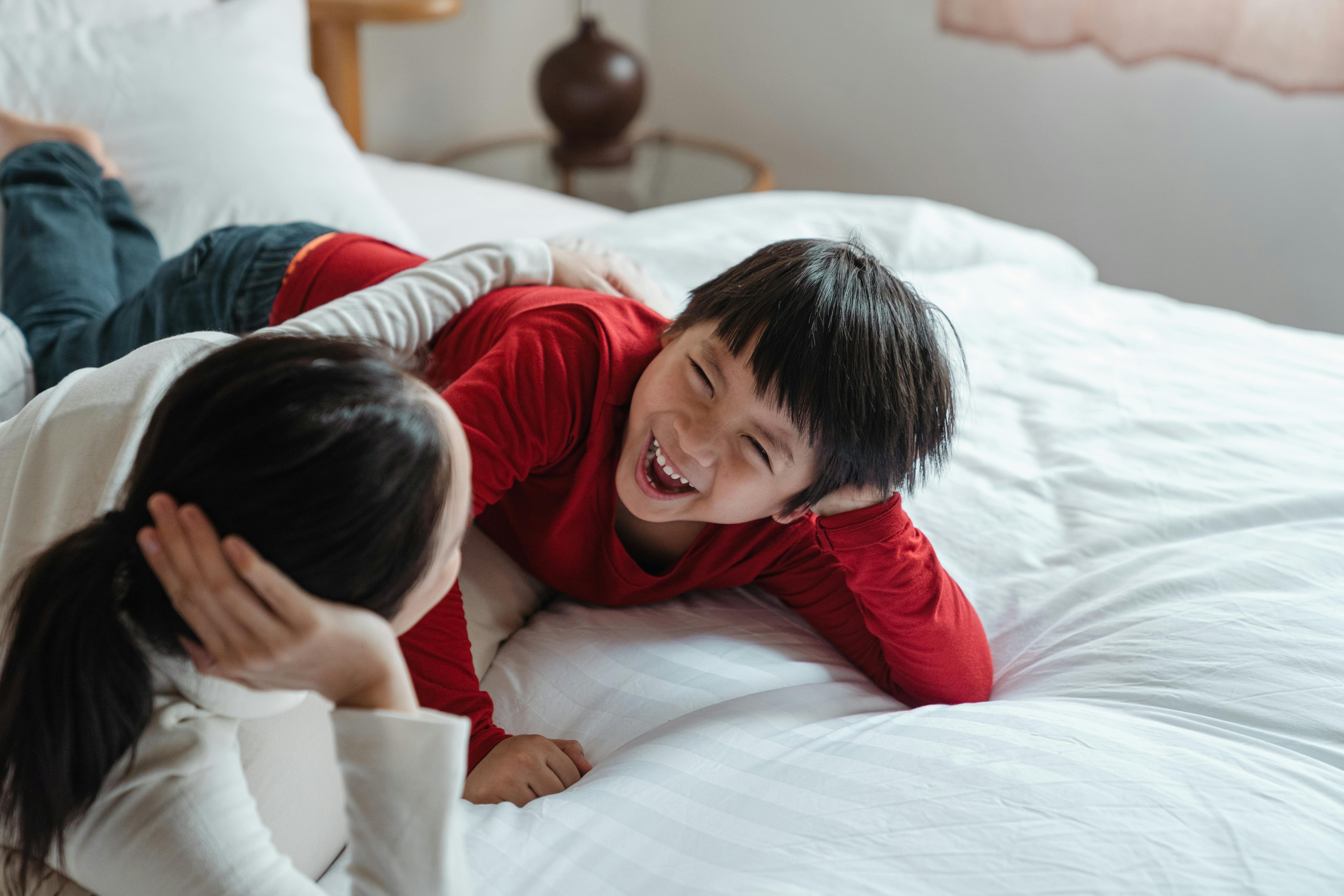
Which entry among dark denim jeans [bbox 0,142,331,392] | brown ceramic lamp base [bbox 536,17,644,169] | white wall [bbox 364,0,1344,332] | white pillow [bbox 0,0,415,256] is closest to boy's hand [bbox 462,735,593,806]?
dark denim jeans [bbox 0,142,331,392]

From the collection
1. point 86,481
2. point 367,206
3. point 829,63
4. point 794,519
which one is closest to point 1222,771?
point 794,519

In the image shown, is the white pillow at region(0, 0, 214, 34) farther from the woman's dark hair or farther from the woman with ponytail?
the woman's dark hair

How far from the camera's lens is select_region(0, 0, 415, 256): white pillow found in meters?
1.21

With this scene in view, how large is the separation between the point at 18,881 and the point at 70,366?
606 mm

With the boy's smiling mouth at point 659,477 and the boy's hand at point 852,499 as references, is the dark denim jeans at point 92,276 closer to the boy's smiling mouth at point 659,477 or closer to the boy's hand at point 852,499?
the boy's smiling mouth at point 659,477

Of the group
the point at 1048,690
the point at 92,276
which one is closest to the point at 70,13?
the point at 92,276

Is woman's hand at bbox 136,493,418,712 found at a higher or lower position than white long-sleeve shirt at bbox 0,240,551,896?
higher

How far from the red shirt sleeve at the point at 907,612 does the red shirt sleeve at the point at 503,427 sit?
21 centimetres

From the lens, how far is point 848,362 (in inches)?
28.8

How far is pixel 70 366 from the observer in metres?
0.99

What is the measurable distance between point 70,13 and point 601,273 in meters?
0.79

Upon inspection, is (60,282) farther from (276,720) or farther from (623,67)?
(623,67)

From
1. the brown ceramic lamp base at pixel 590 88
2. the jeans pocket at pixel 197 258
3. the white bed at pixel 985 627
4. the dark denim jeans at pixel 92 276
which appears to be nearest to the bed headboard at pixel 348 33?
the brown ceramic lamp base at pixel 590 88

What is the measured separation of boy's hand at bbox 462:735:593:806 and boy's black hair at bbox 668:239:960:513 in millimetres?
243
